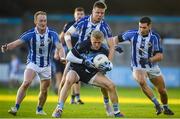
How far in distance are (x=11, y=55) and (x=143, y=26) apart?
22.8 meters

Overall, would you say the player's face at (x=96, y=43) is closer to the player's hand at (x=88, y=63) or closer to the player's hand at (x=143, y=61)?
the player's hand at (x=88, y=63)

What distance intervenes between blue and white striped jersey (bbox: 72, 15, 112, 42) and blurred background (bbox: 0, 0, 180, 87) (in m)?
18.3

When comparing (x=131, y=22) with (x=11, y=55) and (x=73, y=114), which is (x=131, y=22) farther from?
(x=73, y=114)

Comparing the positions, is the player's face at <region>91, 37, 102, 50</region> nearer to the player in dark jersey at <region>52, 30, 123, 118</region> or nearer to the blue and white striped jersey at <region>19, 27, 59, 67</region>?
the player in dark jersey at <region>52, 30, 123, 118</region>

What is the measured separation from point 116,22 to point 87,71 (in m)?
25.5

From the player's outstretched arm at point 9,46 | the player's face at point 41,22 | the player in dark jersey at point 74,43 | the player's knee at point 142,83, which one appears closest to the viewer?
the player's outstretched arm at point 9,46

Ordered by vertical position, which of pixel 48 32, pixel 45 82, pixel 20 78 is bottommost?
pixel 20 78

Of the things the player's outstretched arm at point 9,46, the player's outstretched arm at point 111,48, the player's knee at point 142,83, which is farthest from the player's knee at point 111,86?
the player's outstretched arm at point 9,46

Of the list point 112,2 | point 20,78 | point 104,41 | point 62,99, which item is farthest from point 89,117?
point 112,2

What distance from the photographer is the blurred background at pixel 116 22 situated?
34531mm

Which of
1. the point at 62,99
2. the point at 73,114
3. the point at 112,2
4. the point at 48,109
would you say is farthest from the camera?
the point at 112,2

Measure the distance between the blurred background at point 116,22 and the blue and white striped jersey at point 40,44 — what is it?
18375mm

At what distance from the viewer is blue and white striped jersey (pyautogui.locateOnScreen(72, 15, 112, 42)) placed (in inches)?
609

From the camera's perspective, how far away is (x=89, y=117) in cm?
1445
